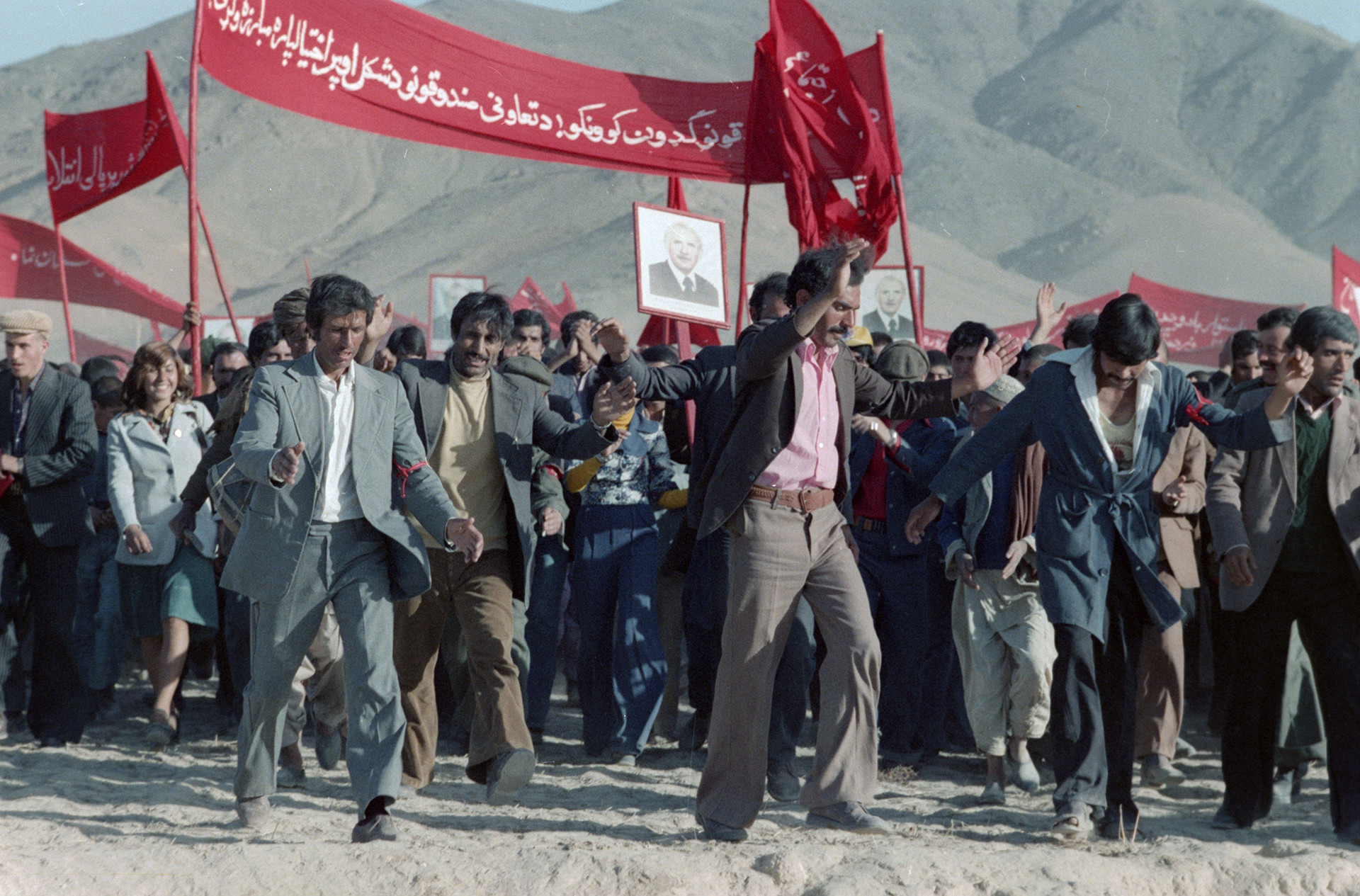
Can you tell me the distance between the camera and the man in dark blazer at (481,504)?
5.76 metres

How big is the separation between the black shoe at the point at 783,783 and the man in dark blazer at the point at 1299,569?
1589mm

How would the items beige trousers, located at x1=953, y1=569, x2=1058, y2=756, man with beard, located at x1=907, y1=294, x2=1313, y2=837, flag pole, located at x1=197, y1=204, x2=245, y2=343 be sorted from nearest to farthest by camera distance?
man with beard, located at x1=907, y1=294, x2=1313, y2=837
beige trousers, located at x1=953, y1=569, x2=1058, y2=756
flag pole, located at x1=197, y1=204, x2=245, y2=343

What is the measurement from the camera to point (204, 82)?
11238cm

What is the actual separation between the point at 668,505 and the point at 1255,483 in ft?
8.93

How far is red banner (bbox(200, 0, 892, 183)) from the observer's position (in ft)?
28.0

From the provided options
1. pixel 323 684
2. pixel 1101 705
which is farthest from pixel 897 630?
pixel 323 684

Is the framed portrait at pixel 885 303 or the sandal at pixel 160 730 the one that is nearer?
the sandal at pixel 160 730

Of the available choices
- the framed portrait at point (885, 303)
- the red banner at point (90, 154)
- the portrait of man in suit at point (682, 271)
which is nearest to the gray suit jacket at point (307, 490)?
the portrait of man in suit at point (682, 271)

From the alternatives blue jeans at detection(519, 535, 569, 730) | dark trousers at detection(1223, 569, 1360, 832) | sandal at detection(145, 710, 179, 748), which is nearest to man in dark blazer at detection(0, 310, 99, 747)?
sandal at detection(145, 710, 179, 748)

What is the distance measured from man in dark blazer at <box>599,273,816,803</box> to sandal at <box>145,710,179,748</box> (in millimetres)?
2494

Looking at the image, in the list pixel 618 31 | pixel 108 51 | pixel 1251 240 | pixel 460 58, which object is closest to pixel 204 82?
pixel 108 51

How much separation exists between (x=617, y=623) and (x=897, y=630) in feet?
4.16

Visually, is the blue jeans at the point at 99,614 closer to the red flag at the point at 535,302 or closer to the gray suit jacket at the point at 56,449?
the gray suit jacket at the point at 56,449

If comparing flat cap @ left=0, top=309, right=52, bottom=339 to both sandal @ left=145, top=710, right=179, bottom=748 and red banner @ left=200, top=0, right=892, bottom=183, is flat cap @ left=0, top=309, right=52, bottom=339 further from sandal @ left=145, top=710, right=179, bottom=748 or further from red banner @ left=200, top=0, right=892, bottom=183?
red banner @ left=200, top=0, right=892, bottom=183
